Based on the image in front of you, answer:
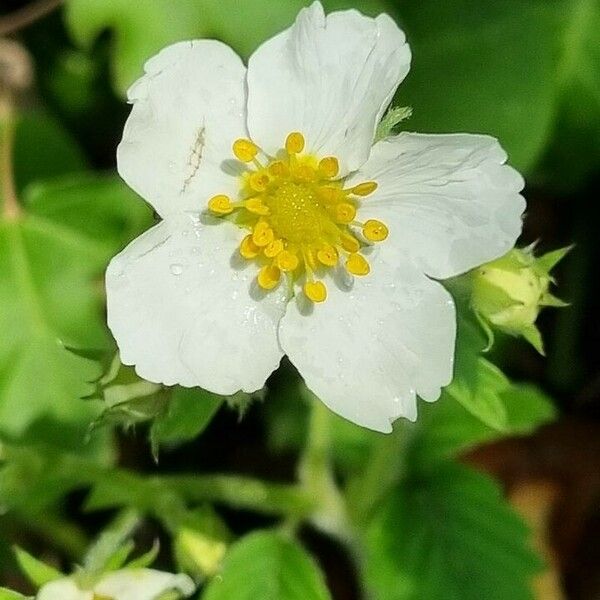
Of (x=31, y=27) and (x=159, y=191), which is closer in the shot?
(x=159, y=191)

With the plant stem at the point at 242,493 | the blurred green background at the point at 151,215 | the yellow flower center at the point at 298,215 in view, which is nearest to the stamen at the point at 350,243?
the yellow flower center at the point at 298,215

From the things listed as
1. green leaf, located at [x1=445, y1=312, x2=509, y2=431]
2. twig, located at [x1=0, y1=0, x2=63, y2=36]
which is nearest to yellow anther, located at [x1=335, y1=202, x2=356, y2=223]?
green leaf, located at [x1=445, y1=312, x2=509, y2=431]

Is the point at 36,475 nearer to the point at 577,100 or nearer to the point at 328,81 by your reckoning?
the point at 328,81

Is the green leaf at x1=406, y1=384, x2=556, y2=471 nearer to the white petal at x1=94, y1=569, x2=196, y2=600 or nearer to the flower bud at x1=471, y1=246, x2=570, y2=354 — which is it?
the flower bud at x1=471, y1=246, x2=570, y2=354

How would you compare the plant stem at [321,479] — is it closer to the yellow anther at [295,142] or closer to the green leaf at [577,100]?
the yellow anther at [295,142]

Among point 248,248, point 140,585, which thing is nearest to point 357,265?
point 248,248

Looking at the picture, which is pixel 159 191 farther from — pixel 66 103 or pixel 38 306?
pixel 66 103

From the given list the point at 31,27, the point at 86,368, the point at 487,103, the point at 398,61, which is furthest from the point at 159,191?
the point at 31,27

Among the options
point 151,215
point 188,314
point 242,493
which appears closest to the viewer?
point 188,314
